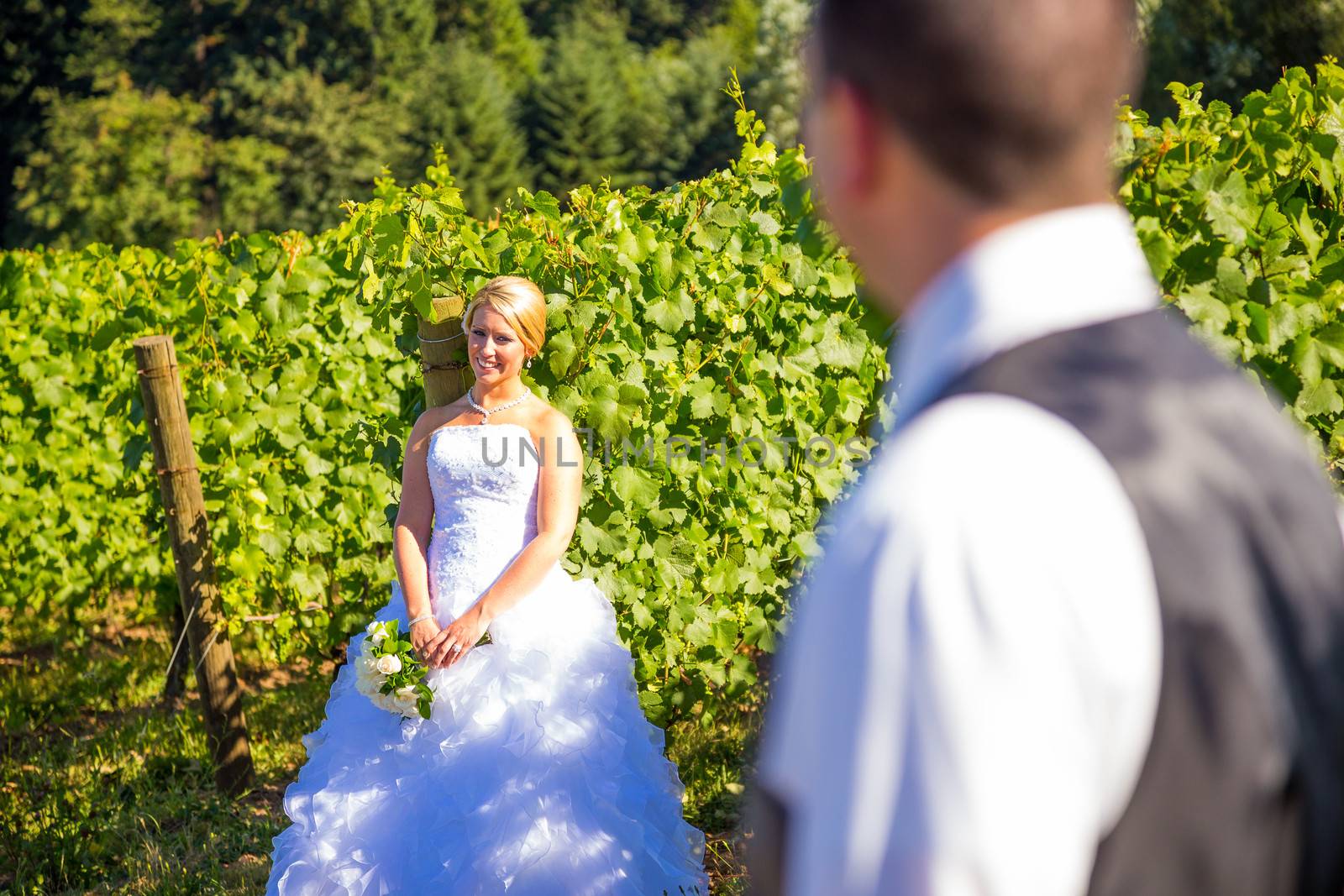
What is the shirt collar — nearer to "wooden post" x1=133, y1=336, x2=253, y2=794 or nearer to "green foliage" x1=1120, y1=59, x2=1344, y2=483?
"green foliage" x1=1120, y1=59, x2=1344, y2=483

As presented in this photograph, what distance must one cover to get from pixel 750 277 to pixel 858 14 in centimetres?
379

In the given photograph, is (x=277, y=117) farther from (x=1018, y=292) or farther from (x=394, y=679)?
(x=1018, y=292)

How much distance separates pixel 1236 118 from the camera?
350 cm

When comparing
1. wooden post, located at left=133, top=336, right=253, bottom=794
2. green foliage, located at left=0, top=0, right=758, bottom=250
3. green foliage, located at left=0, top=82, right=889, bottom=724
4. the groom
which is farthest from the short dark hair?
green foliage, located at left=0, top=0, right=758, bottom=250

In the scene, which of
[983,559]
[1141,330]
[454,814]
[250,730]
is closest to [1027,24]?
[1141,330]

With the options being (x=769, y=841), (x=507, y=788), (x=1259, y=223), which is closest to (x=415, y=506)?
(x=507, y=788)

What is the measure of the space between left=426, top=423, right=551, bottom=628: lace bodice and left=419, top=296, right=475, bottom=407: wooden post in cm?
26

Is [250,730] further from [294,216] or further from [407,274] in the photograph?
[294,216]

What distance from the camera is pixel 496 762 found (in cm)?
306

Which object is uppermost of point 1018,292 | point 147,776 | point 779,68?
point 1018,292

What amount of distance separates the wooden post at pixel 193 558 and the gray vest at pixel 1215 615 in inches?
174

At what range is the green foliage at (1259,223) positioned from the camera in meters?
3.41

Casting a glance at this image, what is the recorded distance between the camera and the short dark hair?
2.30 ft

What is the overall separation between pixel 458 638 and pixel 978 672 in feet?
9.18
